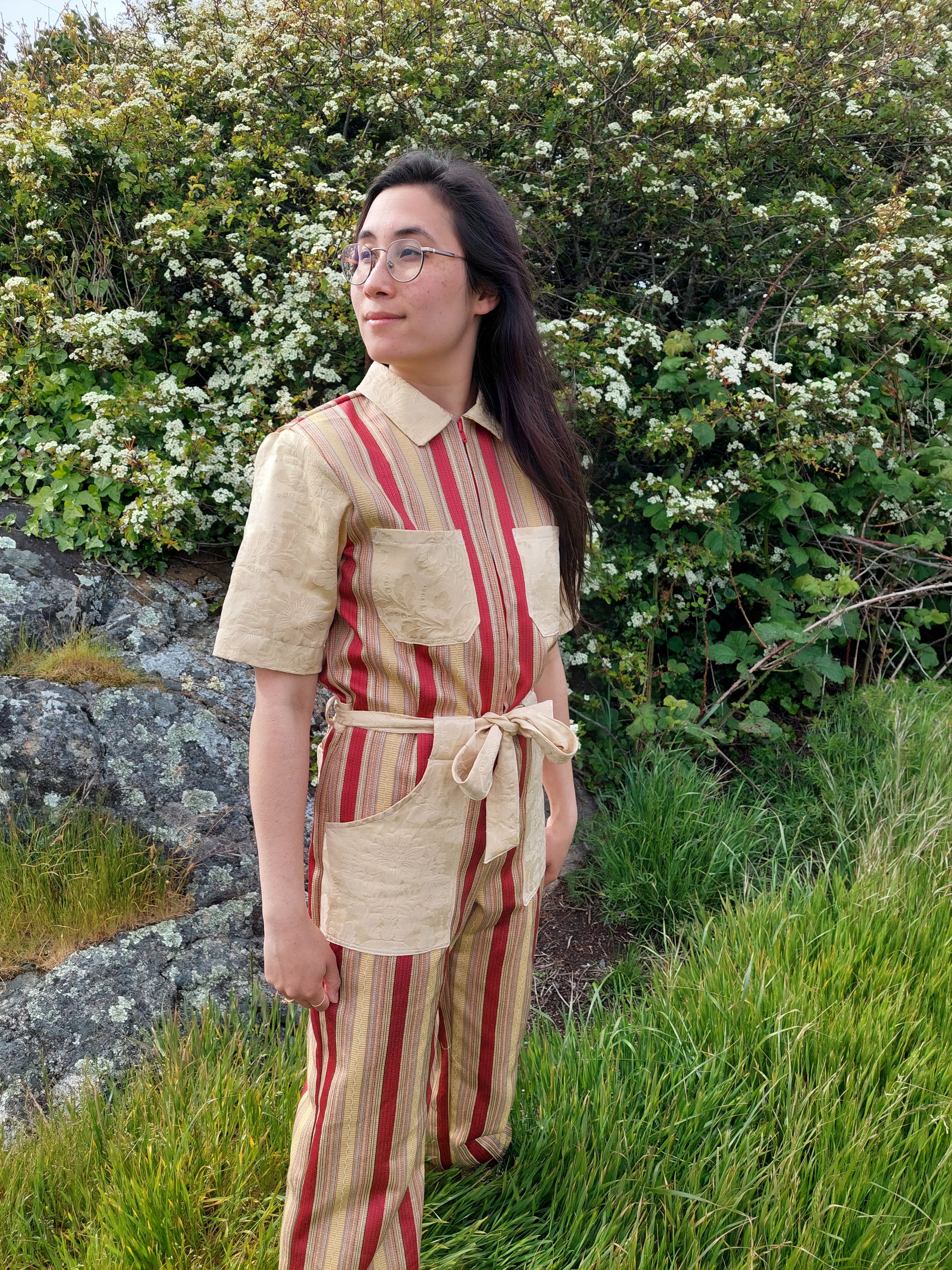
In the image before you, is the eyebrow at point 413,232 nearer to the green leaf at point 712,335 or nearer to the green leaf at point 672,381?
the green leaf at point 672,381

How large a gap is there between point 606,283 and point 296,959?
3280 mm

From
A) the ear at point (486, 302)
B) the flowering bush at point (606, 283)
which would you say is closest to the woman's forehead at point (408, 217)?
the ear at point (486, 302)

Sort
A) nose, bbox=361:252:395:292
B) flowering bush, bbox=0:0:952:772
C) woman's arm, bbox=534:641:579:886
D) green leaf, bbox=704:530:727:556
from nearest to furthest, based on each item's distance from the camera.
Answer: nose, bbox=361:252:395:292 < woman's arm, bbox=534:641:579:886 < flowering bush, bbox=0:0:952:772 < green leaf, bbox=704:530:727:556

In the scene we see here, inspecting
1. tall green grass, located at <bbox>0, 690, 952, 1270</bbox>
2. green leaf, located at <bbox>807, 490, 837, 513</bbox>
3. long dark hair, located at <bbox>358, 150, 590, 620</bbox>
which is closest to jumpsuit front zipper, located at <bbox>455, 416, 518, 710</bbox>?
long dark hair, located at <bbox>358, 150, 590, 620</bbox>

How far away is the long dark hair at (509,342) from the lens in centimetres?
156

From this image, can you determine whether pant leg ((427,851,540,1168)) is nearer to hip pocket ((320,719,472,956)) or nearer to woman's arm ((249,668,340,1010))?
hip pocket ((320,719,472,956))

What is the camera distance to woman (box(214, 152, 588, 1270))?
137 centimetres

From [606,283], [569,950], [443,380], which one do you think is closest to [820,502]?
[606,283]

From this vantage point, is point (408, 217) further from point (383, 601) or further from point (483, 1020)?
Result: point (483, 1020)

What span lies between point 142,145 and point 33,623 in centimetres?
181

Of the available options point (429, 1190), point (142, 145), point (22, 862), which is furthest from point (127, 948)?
point (142, 145)

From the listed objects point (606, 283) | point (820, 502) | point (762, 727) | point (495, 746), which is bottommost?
point (762, 727)

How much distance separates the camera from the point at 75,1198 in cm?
180

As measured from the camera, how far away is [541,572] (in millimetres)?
1616
